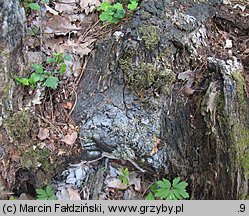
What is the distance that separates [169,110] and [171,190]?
1.98 feet

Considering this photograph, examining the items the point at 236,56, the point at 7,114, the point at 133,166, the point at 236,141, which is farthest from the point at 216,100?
the point at 7,114

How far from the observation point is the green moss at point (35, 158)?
287cm

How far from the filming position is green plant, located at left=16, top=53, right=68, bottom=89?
2900 mm

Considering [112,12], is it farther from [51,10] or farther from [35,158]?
[35,158]

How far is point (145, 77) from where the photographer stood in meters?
2.97

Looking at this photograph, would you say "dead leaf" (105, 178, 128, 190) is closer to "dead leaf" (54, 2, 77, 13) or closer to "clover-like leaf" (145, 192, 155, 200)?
"clover-like leaf" (145, 192, 155, 200)

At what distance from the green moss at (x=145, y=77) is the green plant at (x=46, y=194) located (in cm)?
98

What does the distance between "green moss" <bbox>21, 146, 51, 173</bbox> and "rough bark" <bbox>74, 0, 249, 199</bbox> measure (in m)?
0.30

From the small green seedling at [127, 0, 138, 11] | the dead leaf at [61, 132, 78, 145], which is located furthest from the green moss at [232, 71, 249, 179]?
the dead leaf at [61, 132, 78, 145]

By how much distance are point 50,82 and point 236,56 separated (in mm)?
1499

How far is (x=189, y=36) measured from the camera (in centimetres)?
316

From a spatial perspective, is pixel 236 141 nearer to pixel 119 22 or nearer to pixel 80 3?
pixel 119 22

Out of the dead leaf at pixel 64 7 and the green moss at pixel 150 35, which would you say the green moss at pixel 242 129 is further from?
the dead leaf at pixel 64 7

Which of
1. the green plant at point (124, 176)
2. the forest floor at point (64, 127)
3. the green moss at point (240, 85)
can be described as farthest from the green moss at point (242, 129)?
the green plant at point (124, 176)
